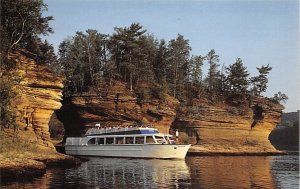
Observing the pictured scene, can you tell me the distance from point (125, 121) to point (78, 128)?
8.04 m

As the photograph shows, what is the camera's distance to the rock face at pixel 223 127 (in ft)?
208

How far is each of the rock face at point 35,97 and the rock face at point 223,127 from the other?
1210 inches

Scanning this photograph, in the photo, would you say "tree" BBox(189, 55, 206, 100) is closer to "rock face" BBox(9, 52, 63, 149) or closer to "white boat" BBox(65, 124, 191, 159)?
"white boat" BBox(65, 124, 191, 159)

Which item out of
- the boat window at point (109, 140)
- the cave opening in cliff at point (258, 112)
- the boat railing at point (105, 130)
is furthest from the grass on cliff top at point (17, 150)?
the cave opening in cliff at point (258, 112)

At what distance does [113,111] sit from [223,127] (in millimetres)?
20512

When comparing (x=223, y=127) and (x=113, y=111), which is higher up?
(x=113, y=111)

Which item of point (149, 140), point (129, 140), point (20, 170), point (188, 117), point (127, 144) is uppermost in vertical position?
point (188, 117)

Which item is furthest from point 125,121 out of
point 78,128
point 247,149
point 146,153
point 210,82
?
point 210,82

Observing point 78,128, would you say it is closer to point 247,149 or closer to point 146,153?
point 146,153

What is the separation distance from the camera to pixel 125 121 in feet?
191

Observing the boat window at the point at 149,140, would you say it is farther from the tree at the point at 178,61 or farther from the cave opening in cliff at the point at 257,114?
the cave opening in cliff at the point at 257,114

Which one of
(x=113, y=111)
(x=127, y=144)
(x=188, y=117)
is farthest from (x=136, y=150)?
(x=188, y=117)

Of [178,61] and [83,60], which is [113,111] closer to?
[83,60]

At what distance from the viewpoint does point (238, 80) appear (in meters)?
73.7
